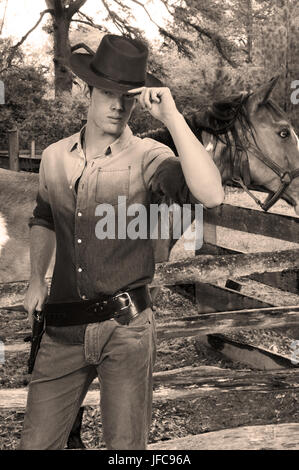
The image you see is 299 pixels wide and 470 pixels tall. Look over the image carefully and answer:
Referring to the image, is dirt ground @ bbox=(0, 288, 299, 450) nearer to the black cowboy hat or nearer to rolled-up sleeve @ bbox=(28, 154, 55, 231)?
rolled-up sleeve @ bbox=(28, 154, 55, 231)

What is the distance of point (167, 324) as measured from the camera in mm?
3381

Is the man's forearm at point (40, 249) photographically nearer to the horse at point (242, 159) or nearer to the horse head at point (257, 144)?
the horse at point (242, 159)

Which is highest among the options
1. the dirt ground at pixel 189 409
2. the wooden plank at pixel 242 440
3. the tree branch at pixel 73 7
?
the tree branch at pixel 73 7

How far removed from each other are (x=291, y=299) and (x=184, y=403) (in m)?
1.87

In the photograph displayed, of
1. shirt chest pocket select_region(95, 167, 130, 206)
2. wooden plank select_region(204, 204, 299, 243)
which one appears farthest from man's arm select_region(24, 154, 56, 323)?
wooden plank select_region(204, 204, 299, 243)

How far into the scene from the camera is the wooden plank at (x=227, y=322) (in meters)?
3.41

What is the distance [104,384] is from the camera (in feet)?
6.49

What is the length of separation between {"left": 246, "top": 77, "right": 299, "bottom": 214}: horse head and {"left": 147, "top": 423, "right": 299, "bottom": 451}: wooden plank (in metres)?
1.84

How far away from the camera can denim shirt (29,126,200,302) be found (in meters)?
1.99

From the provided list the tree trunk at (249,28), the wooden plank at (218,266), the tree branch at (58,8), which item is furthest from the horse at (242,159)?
the tree branch at (58,8)

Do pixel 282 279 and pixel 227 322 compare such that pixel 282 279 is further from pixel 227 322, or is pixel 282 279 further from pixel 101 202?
pixel 101 202

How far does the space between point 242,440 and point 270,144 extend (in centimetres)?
207
